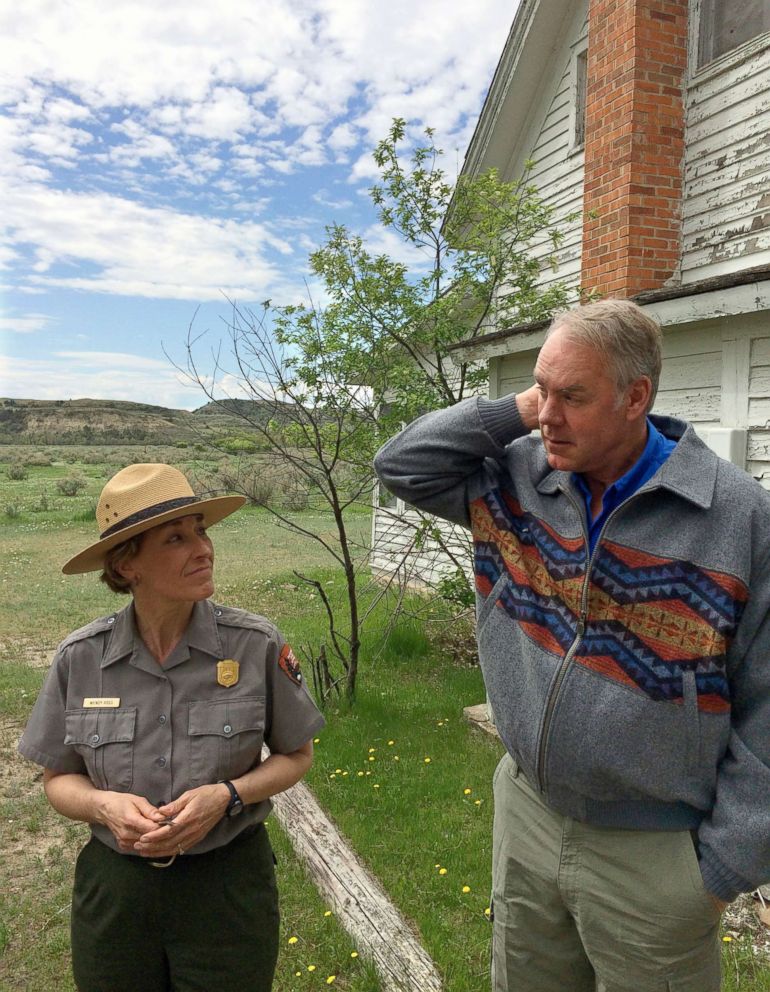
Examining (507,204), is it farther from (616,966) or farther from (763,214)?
(616,966)

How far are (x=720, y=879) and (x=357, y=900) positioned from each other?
2.16 meters

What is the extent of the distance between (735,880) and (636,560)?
2.35 ft

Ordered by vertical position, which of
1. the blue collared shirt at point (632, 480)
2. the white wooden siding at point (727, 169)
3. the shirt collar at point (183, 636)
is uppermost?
the white wooden siding at point (727, 169)

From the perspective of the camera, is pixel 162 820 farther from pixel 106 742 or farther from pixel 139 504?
pixel 139 504

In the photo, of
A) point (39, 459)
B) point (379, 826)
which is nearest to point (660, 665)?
point (379, 826)

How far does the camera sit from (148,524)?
203cm

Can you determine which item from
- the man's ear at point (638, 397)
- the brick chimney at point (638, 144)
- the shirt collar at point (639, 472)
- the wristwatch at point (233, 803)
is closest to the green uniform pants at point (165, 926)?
the wristwatch at point (233, 803)

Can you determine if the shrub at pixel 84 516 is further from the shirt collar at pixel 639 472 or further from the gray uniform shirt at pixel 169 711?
the shirt collar at pixel 639 472

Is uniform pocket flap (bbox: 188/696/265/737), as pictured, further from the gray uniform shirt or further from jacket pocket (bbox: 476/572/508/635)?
jacket pocket (bbox: 476/572/508/635)

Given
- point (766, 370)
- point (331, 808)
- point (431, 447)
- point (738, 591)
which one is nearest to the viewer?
point (738, 591)

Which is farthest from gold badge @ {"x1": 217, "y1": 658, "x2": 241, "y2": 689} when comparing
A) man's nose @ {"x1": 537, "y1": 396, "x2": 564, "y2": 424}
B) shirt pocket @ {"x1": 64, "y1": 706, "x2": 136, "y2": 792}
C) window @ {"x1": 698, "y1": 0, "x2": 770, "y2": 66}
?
window @ {"x1": 698, "y1": 0, "x2": 770, "y2": 66}

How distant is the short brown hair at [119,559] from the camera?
2107 mm

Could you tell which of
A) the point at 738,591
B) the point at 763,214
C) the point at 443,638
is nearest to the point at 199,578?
the point at 738,591

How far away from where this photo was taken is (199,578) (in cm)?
208
